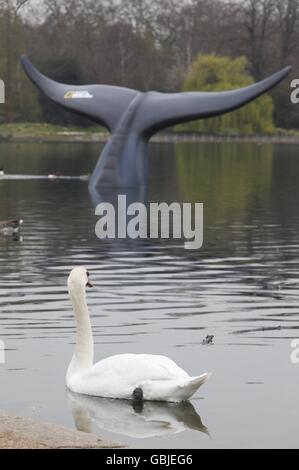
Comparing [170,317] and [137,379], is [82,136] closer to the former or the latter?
[170,317]

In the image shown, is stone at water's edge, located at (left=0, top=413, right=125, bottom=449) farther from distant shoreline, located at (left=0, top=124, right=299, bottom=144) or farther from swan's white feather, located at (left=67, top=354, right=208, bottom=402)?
distant shoreline, located at (left=0, top=124, right=299, bottom=144)

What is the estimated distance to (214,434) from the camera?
33.0 feet

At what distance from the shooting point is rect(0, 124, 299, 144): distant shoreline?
251 feet

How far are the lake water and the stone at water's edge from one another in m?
0.37

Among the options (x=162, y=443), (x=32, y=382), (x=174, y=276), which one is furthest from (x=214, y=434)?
(x=174, y=276)

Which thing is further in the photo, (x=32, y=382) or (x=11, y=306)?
(x=11, y=306)

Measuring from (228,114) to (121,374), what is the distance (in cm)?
6602

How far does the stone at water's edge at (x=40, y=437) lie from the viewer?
30.1 feet

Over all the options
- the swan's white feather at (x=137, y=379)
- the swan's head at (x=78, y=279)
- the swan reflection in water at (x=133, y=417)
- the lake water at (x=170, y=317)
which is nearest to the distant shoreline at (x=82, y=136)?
the lake water at (x=170, y=317)

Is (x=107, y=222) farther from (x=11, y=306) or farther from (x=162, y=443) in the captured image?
(x=162, y=443)

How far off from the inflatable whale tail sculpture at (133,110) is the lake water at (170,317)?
229 cm

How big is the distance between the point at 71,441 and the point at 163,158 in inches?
1871

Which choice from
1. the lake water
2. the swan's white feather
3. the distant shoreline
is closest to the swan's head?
the swan's white feather

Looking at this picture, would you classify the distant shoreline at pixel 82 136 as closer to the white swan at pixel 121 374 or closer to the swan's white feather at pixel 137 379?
the white swan at pixel 121 374
